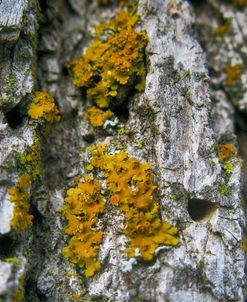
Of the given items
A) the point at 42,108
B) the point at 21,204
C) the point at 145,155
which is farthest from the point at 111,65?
the point at 21,204

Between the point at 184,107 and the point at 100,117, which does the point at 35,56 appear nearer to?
the point at 100,117

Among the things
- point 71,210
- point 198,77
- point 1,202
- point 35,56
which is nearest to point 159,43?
point 198,77

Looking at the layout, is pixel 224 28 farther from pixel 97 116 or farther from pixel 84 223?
pixel 84 223

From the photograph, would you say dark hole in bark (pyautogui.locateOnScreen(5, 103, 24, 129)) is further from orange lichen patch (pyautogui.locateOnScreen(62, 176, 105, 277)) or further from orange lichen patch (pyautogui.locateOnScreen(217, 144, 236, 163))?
orange lichen patch (pyautogui.locateOnScreen(217, 144, 236, 163))

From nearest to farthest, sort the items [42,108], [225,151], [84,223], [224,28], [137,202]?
[137,202], [84,223], [42,108], [225,151], [224,28]

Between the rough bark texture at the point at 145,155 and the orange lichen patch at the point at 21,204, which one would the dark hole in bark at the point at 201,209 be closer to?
the rough bark texture at the point at 145,155

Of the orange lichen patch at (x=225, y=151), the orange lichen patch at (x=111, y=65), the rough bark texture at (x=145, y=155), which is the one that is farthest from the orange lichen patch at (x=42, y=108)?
the orange lichen patch at (x=225, y=151)
